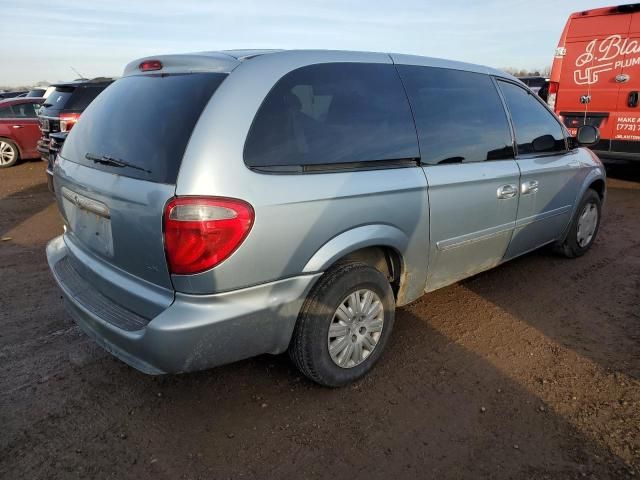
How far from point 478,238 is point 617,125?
578cm

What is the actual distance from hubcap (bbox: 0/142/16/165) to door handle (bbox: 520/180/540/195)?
11068 mm

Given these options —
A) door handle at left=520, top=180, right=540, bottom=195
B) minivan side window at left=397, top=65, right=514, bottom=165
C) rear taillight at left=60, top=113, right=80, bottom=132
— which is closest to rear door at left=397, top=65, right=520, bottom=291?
minivan side window at left=397, top=65, right=514, bottom=165

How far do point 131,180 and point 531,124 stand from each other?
10.3 ft

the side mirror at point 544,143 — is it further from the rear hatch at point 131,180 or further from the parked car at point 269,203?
the rear hatch at point 131,180

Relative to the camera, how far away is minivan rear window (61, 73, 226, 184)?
2.19 meters

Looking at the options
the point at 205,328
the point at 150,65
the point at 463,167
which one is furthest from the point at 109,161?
the point at 463,167

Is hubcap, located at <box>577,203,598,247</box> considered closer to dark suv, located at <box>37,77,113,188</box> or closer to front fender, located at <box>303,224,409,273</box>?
front fender, located at <box>303,224,409,273</box>

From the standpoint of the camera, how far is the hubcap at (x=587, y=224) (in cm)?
476

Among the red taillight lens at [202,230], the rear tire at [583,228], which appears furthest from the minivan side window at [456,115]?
the rear tire at [583,228]

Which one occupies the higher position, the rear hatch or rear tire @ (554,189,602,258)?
the rear hatch

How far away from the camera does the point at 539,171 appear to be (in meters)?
3.82

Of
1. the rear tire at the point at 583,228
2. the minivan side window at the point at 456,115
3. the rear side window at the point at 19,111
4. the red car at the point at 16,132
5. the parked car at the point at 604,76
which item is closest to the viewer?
the minivan side window at the point at 456,115

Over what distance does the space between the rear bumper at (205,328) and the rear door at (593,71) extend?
7.31 meters

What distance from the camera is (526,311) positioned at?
3.72 metres
